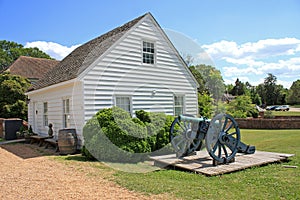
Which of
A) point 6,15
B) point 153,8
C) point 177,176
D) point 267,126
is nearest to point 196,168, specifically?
point 177,176

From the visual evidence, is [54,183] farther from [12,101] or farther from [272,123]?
[272,123]

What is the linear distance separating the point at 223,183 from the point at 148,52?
7909 mm

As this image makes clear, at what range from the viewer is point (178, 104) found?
13.5 m

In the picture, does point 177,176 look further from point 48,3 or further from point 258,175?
point 48,3

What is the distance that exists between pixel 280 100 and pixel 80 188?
7551 cm

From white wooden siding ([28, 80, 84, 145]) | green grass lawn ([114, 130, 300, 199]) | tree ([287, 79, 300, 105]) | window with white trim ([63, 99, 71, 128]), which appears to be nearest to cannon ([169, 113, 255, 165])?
green grass lawn ([114, 130, 300, 199])

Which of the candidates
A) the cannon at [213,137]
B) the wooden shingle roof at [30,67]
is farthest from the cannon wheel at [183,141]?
the wooden shingle roof at [30,67]

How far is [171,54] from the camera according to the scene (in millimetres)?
12953

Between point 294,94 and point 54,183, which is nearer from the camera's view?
point 54,183

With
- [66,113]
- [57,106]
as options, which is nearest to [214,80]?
[66,113]

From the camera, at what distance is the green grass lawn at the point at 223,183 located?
16.1ft

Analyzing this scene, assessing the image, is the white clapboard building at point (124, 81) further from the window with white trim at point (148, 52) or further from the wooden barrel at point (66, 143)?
the wooden barrel at point (66, 143)

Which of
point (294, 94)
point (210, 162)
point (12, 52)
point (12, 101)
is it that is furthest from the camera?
point (294, 94)

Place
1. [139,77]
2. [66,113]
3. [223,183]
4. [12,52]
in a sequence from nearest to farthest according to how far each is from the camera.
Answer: [223,183] < [66,113] < [139,77] < [12,52]
